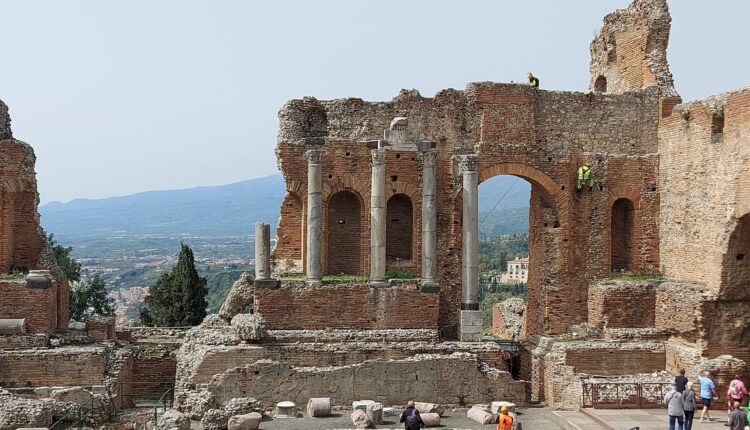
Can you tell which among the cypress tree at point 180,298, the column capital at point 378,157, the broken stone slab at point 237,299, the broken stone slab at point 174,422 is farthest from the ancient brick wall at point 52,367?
the cypress tree at point 180,298

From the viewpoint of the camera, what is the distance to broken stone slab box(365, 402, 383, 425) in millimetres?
21297

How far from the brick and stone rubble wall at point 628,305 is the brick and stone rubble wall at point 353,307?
4867 mm

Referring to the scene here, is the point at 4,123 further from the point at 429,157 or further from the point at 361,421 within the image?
the point at 361,421

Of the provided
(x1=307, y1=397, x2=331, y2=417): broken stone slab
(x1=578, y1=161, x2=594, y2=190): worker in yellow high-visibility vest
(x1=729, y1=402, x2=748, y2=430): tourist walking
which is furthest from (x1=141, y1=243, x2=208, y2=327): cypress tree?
(x1=729, y1=402, x2=748, y2=430): tourist walking

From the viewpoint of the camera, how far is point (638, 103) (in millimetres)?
28297

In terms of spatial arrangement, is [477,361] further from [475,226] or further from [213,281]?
[213,281]

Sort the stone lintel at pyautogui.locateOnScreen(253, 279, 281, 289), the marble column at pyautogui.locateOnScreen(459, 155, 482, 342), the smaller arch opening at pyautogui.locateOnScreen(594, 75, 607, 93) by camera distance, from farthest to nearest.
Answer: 1. the smaller arch opening at pyautogui.locateOnScreen(594, 75, 607, 93)
2. the marble column at pyautogui.locateOnScreen(459, 155, 482, 342)
3. the stone lintel at pyautogui.locateOnScreen(253, 279, 281, 289)

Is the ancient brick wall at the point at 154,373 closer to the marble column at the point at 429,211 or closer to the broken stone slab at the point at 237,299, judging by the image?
the broken stone slab at the point at 237,299

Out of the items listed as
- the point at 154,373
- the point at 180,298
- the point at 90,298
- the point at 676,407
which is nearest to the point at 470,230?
the point at 676,407

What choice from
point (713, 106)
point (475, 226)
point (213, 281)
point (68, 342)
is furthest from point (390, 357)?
point (213, 281)

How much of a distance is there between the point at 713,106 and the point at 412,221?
30.2 feet

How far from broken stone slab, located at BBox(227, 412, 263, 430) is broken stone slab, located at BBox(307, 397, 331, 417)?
182 cm

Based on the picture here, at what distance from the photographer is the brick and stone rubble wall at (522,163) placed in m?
27.2

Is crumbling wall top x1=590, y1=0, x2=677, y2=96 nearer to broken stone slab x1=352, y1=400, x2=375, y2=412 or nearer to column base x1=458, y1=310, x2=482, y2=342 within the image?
column base x1=458, y1=310, x2=482, y2=342
